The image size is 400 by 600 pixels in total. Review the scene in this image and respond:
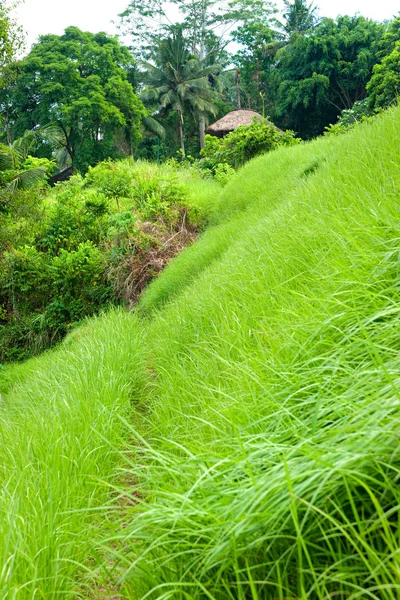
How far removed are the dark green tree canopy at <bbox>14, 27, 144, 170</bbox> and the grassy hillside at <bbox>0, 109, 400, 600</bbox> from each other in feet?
80.9

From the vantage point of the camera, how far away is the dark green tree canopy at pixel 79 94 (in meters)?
25.7

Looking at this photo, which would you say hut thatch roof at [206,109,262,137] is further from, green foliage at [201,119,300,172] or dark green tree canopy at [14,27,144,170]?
green foliage at [201,119,300,172]

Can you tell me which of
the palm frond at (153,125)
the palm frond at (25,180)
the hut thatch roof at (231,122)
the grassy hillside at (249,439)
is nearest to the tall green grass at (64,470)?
the grassy hillside at (249,439)

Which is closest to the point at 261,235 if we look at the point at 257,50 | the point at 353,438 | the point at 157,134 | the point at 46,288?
the point at 353,438

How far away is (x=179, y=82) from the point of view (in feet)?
101

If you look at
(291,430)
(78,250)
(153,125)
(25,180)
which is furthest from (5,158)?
(153,125)

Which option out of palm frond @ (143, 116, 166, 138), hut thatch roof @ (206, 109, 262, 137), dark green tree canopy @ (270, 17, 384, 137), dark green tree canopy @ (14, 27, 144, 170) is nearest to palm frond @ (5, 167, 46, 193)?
hut thatch roof @ (206, 109, 262, 137)

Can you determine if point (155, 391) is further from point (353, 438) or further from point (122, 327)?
point (353, 438)

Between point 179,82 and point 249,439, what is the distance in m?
32.5

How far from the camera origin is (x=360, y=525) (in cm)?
99

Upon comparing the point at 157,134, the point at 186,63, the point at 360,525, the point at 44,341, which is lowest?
the point at 44,341

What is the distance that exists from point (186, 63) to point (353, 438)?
33.9 m

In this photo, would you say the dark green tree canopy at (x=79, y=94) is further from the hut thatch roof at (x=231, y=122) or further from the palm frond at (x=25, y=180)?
the palm frond at (x=25, y=180)

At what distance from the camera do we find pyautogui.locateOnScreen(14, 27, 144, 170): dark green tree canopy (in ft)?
84.3
